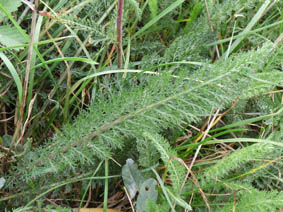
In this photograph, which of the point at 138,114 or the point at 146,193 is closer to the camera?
the point at 138,114

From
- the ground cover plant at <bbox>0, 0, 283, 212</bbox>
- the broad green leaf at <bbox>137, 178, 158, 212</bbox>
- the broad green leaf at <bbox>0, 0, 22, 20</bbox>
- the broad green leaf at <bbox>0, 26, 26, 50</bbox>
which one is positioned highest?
the broad green leaf at <bbox>0, 0, 22, 20</bbox>

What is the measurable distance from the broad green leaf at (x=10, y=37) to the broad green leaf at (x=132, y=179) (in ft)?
2.26

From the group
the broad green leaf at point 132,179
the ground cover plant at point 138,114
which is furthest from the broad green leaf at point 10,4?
the broad green leaf at point 132,179

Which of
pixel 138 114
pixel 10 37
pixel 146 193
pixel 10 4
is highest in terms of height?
pixel 10 4

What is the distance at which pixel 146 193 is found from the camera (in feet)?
4.48

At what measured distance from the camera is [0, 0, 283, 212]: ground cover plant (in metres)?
1.16

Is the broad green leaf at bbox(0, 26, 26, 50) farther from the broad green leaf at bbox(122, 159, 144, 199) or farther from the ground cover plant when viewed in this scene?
the broad green leaf at bbox(122, 159, 144, 199)

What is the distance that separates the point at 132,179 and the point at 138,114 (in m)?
0.38

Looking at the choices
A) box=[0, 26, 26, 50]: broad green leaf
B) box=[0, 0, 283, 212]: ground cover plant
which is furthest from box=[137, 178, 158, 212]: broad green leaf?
box=[0, 26, 26, 50]: broad green leaf

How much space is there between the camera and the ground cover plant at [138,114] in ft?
3.81

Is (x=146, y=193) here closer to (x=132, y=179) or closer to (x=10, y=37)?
(x=132, y=179)

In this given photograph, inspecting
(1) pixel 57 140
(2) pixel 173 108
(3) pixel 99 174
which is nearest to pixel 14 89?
(1) pixel 57 140

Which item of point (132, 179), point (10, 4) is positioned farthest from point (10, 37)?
point (132, 179)

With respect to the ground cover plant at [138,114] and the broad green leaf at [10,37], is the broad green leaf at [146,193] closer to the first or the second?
the ground cover plant at [138,114]
